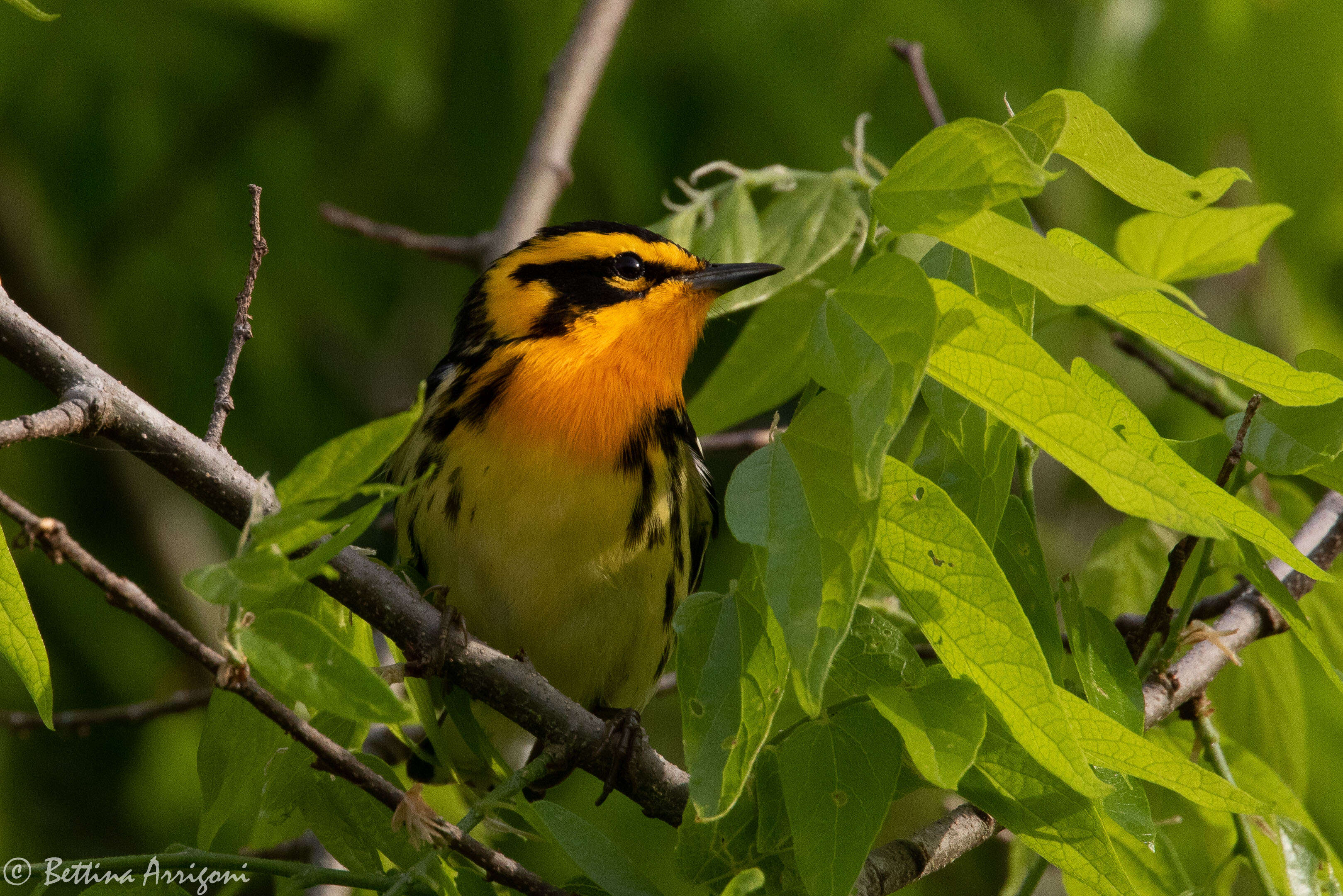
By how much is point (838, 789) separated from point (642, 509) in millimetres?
1455

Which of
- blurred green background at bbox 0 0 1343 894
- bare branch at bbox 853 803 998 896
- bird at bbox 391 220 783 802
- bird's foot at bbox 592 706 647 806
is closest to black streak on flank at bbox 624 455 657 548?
bird at bbox 391 220 783 802

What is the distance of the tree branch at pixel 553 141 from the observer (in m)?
3.88

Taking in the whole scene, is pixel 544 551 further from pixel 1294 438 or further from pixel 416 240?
pixel 1294 438

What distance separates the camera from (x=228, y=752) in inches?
77.7

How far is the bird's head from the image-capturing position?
327cm

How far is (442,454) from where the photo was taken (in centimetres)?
304

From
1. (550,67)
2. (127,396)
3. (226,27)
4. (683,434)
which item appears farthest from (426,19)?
(127,396)

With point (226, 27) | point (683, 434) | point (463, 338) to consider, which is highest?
point (226, 27)

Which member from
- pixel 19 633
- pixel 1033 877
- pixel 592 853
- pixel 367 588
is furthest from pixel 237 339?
pixel 1033 877

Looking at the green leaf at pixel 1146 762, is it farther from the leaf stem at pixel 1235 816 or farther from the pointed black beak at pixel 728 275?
the pointed black beak at pixel 728 275

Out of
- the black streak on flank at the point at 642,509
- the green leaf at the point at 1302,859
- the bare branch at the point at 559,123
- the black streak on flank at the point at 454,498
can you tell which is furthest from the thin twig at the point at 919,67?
the green leaf at the point at 1302,859

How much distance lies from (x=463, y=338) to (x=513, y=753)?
4.14 ft

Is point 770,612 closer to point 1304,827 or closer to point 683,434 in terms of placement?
point 1304,827

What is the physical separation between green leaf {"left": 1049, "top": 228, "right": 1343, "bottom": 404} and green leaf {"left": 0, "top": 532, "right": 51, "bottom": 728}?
138cm
